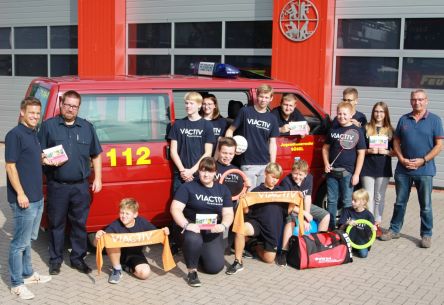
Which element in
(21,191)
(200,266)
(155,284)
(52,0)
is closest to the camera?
(21,191)

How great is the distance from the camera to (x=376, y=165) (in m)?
6.91

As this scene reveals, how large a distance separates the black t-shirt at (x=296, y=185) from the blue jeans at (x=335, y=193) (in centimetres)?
56

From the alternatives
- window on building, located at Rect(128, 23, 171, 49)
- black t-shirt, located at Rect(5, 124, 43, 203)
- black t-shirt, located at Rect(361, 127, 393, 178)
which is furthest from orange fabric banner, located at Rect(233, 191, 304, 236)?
window on building, located at Rect(128, 23, 171, 49)

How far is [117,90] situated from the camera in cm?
611

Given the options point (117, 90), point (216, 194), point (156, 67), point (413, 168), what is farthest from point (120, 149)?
point (156, 67)

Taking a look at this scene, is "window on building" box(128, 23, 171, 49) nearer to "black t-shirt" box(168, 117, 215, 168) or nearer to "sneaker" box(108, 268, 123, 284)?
"black t-shirt" box(168, 117, 215, 168)

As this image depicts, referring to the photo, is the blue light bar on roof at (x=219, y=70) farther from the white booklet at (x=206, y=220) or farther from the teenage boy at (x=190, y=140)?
the white booklet at (x=206, y=220)

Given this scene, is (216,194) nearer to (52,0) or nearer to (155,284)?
(155,284)

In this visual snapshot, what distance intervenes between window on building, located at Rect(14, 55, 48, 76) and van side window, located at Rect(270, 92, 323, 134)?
8946 mm

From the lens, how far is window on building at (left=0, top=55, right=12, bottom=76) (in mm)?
15031

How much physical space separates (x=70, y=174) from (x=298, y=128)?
9.04 feet

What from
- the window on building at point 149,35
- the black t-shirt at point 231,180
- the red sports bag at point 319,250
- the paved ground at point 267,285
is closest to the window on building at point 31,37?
the window on building at point 149,35

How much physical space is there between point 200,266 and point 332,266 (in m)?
1.39

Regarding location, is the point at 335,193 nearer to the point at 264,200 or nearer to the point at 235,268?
the point at 264,200
